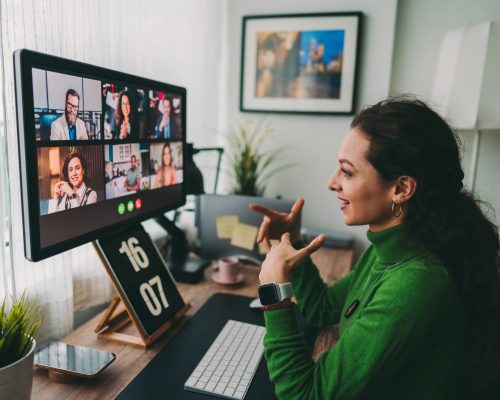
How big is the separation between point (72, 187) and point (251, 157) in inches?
48.9

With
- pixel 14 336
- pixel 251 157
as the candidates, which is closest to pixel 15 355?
pixel 14 336

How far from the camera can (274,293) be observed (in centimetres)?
84

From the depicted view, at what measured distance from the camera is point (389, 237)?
88 centimetres

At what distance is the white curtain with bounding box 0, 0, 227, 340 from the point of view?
918mm

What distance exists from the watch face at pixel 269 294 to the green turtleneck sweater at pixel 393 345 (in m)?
0.02

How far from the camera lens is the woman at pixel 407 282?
728 mm

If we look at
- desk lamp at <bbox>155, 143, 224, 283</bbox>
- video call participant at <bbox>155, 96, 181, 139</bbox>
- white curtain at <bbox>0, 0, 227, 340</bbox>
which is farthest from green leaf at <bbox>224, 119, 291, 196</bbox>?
video call participant at <bbox>155, 96, 181, 139</bbox>

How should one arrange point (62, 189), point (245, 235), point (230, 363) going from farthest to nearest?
1. point (245, 235)
2. point (230, 363)
3. point (62, 189)

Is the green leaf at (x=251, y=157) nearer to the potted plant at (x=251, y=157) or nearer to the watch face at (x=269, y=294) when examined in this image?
the potted plant at (x=251, y=157)

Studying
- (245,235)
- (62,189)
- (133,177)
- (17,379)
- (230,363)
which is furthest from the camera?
(245,235)

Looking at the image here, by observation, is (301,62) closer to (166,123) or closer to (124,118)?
(166,123)

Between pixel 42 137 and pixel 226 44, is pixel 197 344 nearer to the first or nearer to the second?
pixel 42 137

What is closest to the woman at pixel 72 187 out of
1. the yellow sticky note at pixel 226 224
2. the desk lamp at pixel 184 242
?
the desk lamp at pixel 184 242

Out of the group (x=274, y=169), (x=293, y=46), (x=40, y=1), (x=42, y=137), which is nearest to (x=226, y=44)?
(x=293, y=46)
